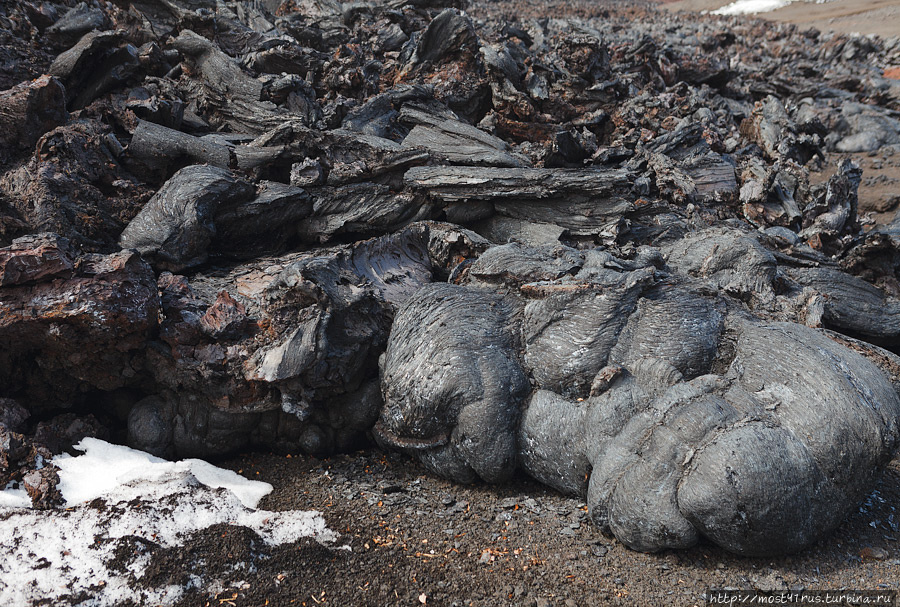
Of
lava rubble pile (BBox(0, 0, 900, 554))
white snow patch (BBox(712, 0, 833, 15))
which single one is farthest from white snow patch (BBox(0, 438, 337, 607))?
white snow patch (BBox(712, 0, 833, 15))

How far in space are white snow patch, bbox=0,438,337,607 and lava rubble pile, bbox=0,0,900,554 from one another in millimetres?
251

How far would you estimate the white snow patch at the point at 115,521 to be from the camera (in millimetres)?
3480

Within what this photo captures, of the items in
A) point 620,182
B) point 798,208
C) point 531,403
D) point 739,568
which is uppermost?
point 620,182

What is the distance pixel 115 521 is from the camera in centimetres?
397

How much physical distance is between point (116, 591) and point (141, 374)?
218 centimetres

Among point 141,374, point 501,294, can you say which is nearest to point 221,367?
point 141,374

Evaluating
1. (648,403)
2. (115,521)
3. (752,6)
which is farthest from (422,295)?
(752,6)

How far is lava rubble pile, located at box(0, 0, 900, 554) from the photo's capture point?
4.00 metres

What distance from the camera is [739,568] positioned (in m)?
3.73

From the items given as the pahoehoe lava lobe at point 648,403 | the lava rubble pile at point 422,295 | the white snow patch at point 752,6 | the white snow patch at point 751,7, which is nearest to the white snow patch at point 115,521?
the lava rubble pile at point 422,295

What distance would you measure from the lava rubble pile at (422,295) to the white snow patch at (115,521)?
0.25m

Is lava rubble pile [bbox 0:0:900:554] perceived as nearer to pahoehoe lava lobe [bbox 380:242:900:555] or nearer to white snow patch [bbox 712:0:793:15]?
pahoehoe lava lobe [bbox 380:242:900:555]

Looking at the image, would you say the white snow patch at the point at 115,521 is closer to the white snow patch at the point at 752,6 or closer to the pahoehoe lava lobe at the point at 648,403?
the pahoehoe lava lobe at the point at 648,403

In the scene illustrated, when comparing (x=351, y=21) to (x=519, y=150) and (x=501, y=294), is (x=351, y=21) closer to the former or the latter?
(x=519, y=150)
